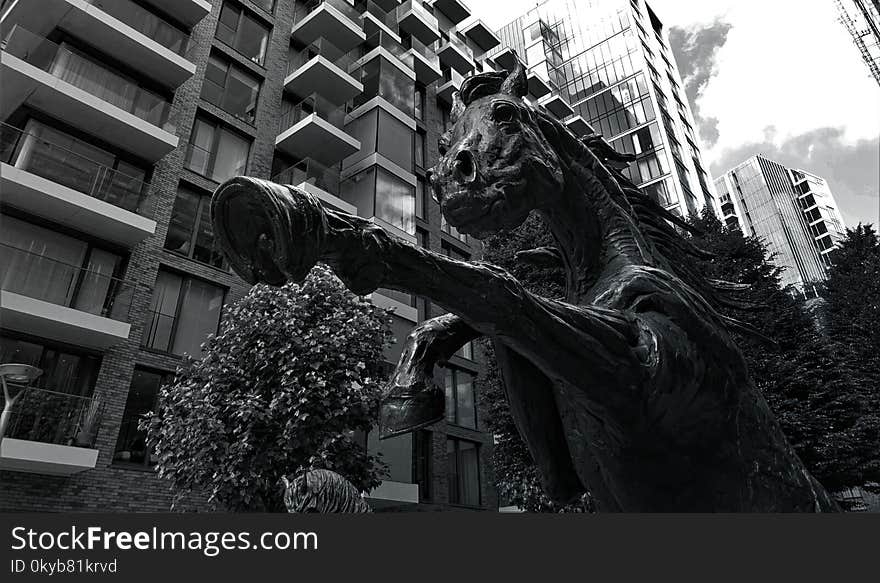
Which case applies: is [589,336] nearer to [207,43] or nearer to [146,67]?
[146,67]

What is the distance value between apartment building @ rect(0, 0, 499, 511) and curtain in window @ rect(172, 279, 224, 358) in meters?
0.06

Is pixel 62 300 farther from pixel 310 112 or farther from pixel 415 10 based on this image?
pixel 415 10

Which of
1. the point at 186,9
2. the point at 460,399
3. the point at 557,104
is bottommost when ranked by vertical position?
the point at 460,399

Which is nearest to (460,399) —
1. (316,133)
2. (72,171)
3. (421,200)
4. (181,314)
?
(421,200)

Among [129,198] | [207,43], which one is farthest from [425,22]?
[129,198]

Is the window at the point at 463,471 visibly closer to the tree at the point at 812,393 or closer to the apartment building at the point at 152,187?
the apartment building at the point at 152,187

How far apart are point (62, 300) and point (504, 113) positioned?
17.3 meters

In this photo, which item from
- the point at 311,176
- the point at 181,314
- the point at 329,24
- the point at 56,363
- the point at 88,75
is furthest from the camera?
the point at 329,24

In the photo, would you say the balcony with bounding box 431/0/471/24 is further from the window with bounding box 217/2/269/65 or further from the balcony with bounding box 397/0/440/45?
the window with bounding box 217/2/269/65

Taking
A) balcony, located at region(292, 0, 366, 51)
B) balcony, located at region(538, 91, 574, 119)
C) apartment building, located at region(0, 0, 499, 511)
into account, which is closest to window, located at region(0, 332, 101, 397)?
apartment building, located at region(0, 0, 499, 511)

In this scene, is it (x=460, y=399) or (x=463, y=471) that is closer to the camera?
(x=463, y=471)

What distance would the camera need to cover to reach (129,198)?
55.4ft

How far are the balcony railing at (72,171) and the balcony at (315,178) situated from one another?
16.0 feet

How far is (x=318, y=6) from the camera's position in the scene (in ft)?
85.7
